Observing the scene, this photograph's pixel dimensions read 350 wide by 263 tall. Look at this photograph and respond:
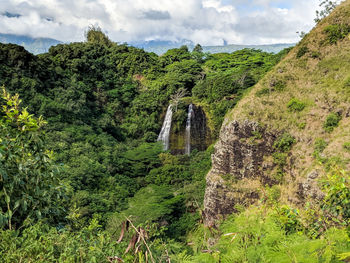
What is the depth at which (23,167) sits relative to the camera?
2.81 metres

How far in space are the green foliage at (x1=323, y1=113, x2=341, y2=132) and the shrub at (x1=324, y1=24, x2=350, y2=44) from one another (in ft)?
22.5

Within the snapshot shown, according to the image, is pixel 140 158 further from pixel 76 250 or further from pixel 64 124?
pixel 76 250

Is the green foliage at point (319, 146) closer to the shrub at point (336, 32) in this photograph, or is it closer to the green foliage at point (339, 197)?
the shrub at point (336, 32)

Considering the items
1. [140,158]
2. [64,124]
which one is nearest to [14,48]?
[64,124]

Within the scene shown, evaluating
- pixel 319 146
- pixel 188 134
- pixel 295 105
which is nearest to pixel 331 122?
→ pixel 319 146

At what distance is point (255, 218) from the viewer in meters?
3.08

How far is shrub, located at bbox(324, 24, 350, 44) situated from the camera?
1752 cm

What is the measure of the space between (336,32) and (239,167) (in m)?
11.4

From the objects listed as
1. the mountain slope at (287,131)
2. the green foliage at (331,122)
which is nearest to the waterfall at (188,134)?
the mountain slope at (287,131)

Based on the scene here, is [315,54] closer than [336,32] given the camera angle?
Yes

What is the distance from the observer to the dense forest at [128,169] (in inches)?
97.5

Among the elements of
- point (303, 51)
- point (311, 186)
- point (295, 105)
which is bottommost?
point (311, 186)

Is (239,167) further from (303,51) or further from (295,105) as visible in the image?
(303,51)

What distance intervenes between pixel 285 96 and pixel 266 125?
8.83ft
